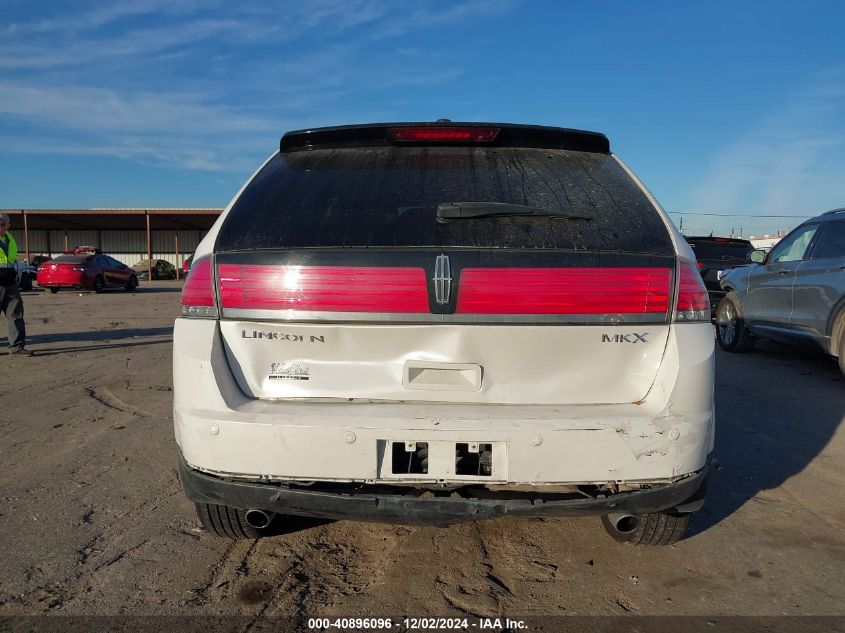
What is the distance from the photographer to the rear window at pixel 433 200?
2.38 meters

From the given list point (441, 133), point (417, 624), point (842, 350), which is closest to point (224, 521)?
point (417, 624)

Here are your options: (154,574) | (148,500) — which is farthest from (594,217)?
(148,500)

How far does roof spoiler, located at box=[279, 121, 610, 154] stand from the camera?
2.85m

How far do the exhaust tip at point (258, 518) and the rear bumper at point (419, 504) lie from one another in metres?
0.29

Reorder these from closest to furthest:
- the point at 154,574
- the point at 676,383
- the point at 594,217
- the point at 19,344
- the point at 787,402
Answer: the point at 676,383
the point at 594,217
the point at 154,574
the point at 787,402
the point at 19,344

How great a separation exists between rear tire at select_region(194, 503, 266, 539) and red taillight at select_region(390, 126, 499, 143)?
1807 millimetres

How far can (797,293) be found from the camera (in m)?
7.14

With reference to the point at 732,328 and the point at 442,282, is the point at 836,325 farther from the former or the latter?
the point at 442,282

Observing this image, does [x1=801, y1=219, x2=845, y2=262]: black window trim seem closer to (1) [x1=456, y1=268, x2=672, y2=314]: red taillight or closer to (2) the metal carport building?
(1) [x1=456, y1=268, x2=672, y2=314]: red taillight

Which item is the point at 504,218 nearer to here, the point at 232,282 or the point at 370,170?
the point at 370,170

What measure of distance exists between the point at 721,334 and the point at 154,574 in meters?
8.65

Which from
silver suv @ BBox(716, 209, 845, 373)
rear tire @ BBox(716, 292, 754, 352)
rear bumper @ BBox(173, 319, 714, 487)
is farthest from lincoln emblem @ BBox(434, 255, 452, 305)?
rear tire @ BBox(716, 292, 754, 352)

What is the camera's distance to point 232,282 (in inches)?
94.1

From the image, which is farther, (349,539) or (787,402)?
(787,402)
